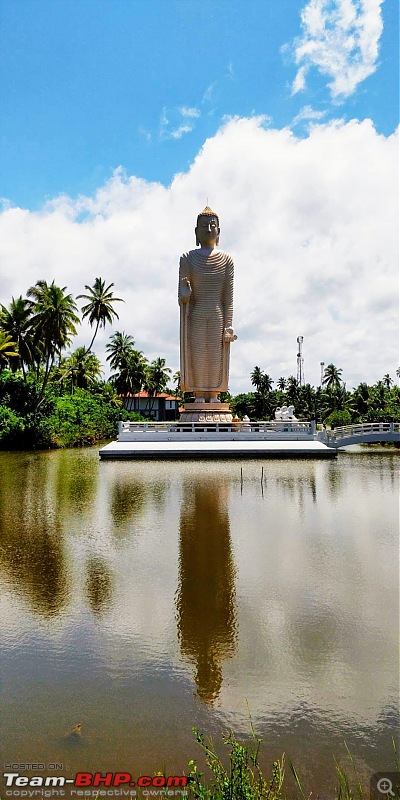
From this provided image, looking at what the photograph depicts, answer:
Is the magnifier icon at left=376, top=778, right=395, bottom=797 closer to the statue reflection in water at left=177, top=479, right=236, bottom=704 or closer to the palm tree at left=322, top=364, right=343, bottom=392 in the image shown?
the statue reflection in water at left=177, top=479, right=236, bottom=704

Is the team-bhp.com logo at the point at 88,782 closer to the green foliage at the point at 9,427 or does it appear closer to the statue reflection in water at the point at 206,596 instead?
the statue reflection in water at the point at 206,596

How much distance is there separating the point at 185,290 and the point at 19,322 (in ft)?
37.4

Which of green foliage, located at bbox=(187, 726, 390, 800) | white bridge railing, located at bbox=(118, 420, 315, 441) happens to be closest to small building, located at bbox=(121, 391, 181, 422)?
white bridge railing, located at bbox=(118, 420, 315, 441)

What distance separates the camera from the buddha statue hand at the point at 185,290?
2788 cm

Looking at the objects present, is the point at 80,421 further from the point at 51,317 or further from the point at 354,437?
the point at 354,437

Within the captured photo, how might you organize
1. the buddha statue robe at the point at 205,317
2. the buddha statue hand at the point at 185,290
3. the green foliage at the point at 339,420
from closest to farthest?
the buddha statue hand at the point at 185,290 < the buddha statue robe at the point at 205,317 < the green foliage at the point at 339,420

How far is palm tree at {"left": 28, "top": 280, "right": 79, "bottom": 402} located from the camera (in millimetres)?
31656

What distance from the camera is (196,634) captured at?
529 centimetres

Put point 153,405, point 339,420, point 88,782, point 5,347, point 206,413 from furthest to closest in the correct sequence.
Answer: point 153,405, point 339,420, point 5,347, point 206,413, point 88,782

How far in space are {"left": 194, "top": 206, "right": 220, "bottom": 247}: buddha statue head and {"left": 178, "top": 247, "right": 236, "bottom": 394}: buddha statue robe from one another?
428 millimetres

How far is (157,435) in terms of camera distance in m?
25.2

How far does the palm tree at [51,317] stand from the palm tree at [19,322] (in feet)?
1.43

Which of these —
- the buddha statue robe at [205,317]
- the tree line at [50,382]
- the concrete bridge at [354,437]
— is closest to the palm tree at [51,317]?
the tree line at [50,382]

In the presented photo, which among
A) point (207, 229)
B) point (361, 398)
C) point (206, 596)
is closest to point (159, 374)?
point (361, 398)
